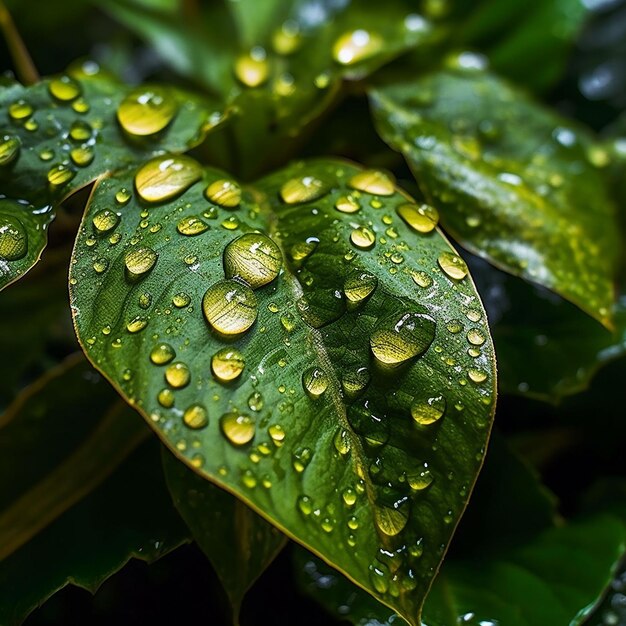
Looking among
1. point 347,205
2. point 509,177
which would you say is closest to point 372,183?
point 347,205

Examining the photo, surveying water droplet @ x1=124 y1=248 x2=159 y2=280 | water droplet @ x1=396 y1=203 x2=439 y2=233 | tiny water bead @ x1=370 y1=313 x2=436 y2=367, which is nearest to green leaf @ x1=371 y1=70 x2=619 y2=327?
water droplet @ x1=396 y1=203 x2=439 y2=233

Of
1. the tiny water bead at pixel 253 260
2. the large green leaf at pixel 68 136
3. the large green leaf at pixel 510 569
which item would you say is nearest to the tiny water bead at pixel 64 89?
the large green leaf at pixel 68 136

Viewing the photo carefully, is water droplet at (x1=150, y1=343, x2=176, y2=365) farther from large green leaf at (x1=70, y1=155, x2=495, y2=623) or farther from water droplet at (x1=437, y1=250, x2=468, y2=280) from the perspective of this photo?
water droplet at (x1=437, y1=250, x2=468, y2=280)

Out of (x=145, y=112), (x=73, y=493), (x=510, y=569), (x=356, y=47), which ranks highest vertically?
(x=145, y=112)

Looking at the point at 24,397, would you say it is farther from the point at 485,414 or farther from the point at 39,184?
the point at 485,414

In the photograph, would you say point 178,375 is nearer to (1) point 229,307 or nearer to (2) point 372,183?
(1) point 229,307

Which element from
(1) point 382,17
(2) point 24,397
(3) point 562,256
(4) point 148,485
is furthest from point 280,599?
(1) point 382,17

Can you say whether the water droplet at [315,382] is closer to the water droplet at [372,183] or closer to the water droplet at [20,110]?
the water droplet at [372,183]
